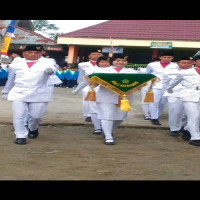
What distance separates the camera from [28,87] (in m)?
6.27

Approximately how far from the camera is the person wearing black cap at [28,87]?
6.17m

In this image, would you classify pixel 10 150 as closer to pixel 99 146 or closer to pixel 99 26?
pixel 99 146

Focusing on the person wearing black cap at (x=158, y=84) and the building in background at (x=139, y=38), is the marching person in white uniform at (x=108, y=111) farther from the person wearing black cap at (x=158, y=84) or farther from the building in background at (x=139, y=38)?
the building in background at (x=139, y=38)

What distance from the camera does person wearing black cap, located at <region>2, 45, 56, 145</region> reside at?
20.2ft

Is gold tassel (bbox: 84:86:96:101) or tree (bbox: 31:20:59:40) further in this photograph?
tree (bbox: 31:20:59:40)

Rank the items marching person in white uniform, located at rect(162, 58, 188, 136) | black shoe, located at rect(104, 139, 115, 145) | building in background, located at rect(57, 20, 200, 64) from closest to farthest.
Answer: black shoe, located at rect(104, 139, 115, 145), marching person in white uniform, located at rect(162, 58, 188, 136), building in background, located at rect(57, 20, 200, 64)

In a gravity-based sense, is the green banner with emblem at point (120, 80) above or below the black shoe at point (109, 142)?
above

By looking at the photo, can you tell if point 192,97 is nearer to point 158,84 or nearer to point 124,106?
point 124,106

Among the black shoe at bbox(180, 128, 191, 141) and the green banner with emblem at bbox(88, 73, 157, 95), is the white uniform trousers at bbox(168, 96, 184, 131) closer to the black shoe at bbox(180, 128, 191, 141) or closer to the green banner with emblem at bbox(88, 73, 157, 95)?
the black shoe at bbox(180, 128, 191, 141)

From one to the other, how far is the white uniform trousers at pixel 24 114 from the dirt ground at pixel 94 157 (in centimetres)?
22

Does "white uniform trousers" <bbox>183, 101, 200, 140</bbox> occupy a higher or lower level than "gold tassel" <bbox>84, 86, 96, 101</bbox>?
lower

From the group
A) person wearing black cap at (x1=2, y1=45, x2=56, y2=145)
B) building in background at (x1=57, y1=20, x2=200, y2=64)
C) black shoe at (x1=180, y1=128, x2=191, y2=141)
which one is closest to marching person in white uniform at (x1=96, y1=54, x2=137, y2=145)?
person wearing black cap at (x1=2, y1=45, x2=56, y2=145)

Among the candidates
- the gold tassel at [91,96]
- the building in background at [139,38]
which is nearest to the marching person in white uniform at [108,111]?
the gold tassel at [91,96]

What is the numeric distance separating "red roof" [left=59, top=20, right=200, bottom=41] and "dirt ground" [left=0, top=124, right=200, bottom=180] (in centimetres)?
1781
